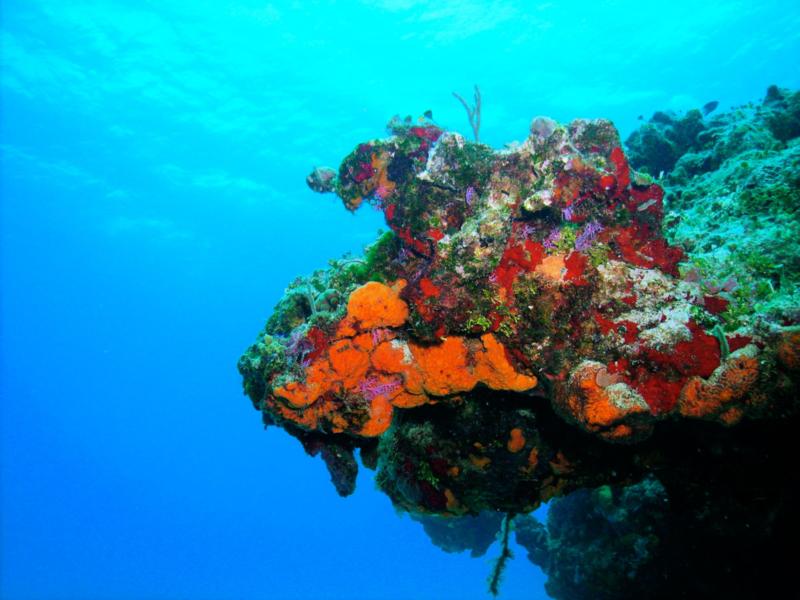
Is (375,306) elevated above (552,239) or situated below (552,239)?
below

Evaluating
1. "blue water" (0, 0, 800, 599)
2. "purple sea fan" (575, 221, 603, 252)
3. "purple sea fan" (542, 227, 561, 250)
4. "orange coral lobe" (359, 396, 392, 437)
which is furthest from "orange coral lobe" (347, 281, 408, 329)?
"blue water" (0, 0, 800, 599)

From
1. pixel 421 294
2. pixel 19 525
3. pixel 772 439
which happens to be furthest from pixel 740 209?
pixel 19 525

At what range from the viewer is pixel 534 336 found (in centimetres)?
406

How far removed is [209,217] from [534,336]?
5890 centimetres

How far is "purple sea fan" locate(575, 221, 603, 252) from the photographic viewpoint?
406 centimetres

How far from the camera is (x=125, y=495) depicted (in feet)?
286

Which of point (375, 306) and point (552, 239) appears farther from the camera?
point (375, 306)

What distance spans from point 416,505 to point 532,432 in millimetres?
2007

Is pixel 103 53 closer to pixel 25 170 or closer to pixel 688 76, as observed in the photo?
pixel 25 170

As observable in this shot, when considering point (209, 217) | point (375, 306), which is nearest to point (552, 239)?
point (375, 306)

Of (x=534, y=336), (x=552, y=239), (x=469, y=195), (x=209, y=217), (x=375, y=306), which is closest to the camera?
(x=534, y=336)

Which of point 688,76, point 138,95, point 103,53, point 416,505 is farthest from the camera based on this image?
point 688,76

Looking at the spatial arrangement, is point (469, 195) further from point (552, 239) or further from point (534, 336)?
point (534, 336)

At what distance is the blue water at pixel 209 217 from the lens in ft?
104
